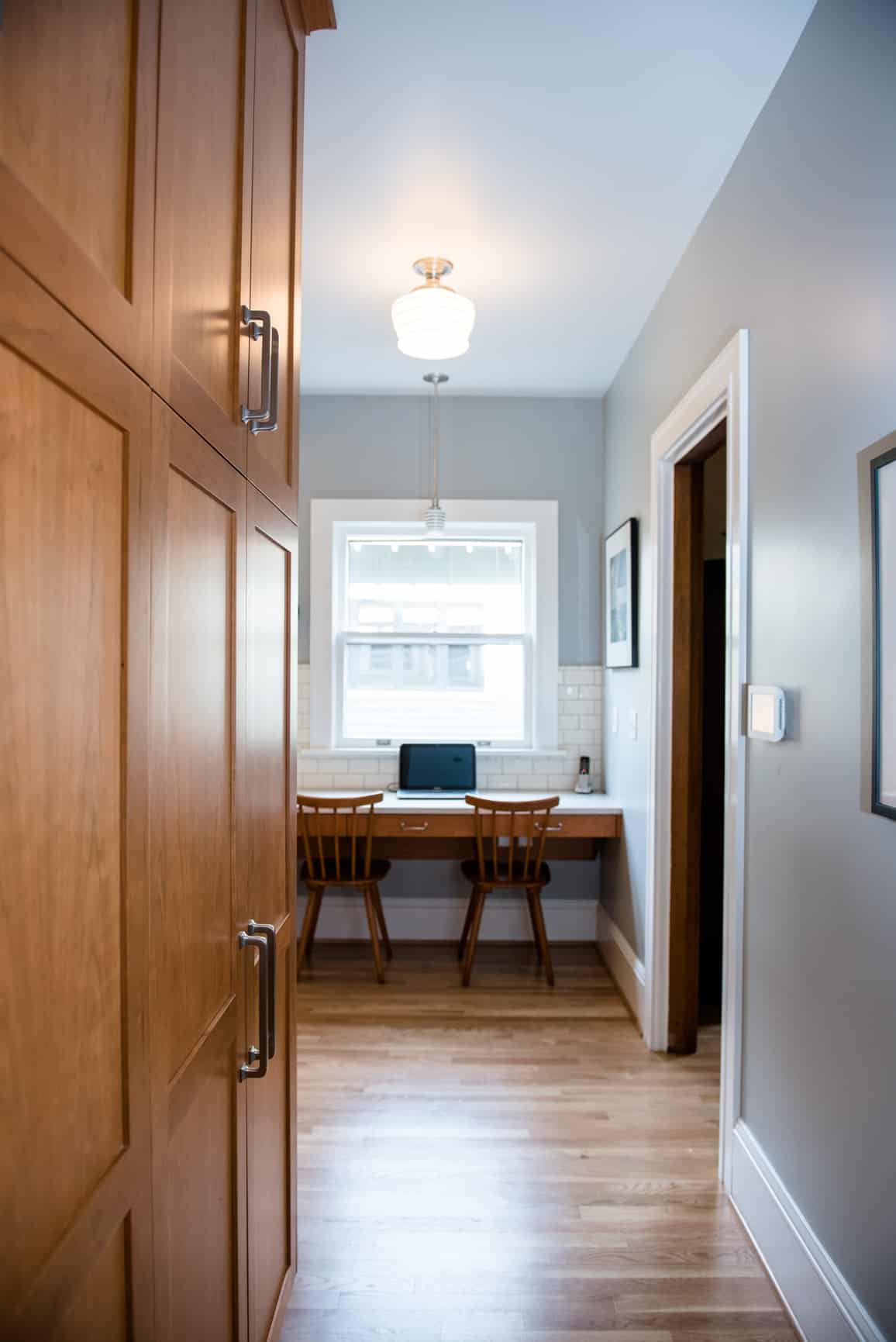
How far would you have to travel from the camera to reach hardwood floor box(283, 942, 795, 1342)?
5.75 feet

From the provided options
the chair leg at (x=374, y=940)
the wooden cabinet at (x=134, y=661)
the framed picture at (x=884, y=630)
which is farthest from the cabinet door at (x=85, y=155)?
the chair leg at (x=374, y=940)

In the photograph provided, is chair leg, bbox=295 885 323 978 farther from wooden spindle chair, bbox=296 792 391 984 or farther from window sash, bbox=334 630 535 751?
window sash, bbox=334 630 535 751

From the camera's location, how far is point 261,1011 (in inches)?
51.4

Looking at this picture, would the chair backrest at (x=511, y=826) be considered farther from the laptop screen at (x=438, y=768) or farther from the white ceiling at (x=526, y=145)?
the white ceiling at (x=526, y=145)

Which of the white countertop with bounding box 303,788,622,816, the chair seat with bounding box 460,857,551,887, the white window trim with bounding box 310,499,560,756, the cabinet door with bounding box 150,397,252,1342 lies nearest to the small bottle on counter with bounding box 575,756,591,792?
the white countertop with bounding box 303,788,622,816

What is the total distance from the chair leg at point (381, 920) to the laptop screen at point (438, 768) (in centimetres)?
53

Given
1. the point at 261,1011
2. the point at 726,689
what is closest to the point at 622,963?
the point at 726,689

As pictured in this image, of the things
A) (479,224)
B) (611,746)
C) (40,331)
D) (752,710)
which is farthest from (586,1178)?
(479,224)

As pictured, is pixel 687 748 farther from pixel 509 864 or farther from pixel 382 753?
pixel 382 753

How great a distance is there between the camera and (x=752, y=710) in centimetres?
202

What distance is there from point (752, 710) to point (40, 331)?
5.86 ft

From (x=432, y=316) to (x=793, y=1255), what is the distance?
2.66 metres

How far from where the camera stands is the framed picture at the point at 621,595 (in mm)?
3410

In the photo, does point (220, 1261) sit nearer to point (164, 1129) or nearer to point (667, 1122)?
point (164, 1129)
